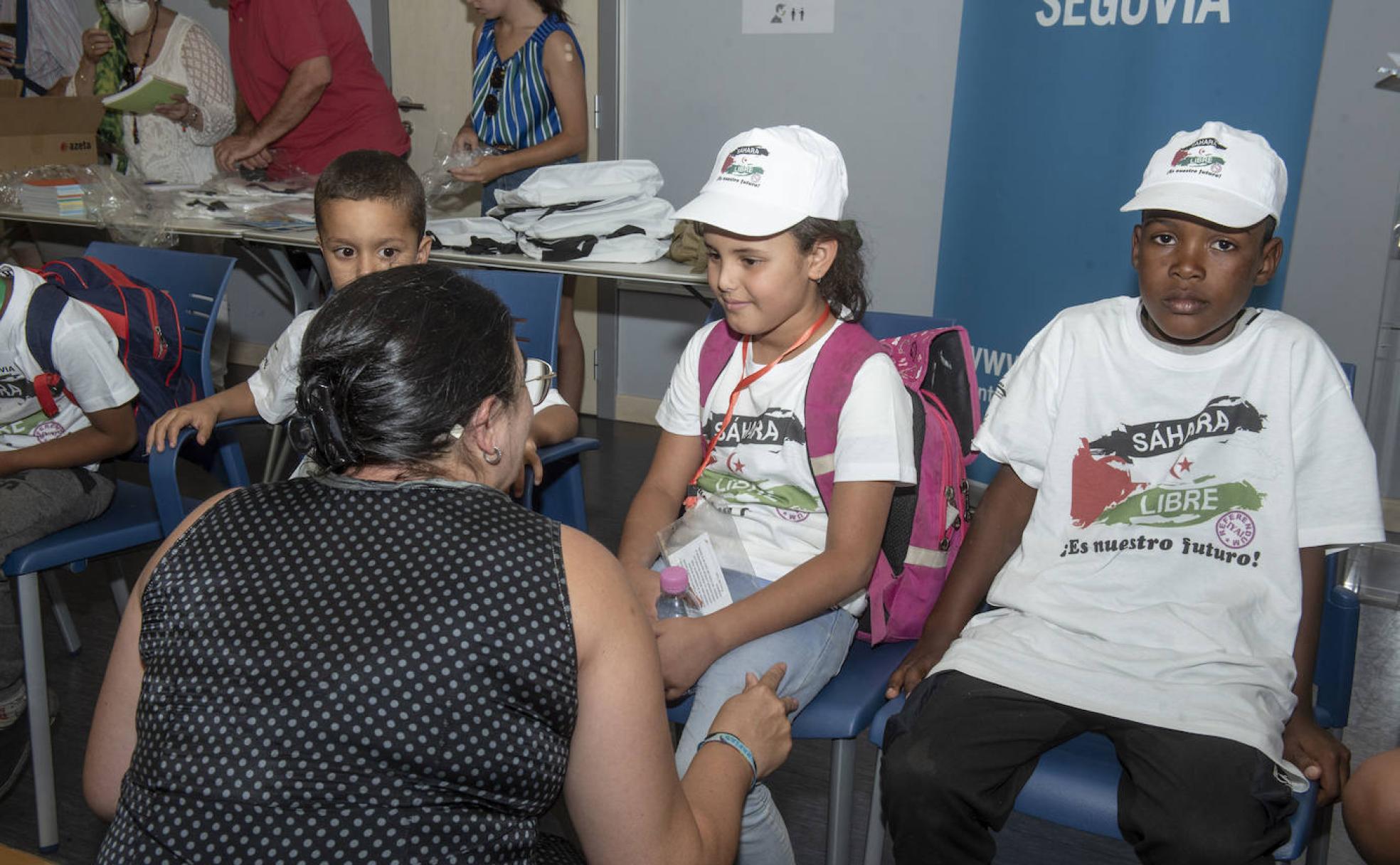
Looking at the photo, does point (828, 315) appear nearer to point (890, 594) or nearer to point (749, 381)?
point (749, 381)

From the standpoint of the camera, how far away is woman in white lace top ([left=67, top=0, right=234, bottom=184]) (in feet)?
14.0

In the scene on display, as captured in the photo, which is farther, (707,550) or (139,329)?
(139,329)

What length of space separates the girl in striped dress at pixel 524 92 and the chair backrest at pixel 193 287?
1.22 m

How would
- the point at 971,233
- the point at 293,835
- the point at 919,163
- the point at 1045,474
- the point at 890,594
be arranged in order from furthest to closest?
the point at 919,163, the point at 971,233, the point at 890,594, the point at 1045,474, the point at 293,835

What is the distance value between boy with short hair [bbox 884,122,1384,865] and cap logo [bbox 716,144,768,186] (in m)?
0.54

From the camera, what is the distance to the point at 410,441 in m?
0.99

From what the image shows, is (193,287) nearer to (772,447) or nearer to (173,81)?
(772,447)

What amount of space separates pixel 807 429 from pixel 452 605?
0.89m

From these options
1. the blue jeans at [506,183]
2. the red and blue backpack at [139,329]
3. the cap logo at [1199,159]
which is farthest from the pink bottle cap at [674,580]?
the blue jeans at [506,183]

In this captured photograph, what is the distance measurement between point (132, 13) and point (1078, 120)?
3.78 metres

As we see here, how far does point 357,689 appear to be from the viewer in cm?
87

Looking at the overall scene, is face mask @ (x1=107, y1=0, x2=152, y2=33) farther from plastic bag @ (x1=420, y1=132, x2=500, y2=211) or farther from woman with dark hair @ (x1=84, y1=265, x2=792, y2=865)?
woman with dark hair @ (x1=84, y1=265, x2=792, y2=865)

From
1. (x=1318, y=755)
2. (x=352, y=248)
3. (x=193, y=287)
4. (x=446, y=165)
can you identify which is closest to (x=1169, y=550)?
(x=1318, y=755)

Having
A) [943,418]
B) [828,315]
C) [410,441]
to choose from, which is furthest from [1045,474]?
[410,441]
